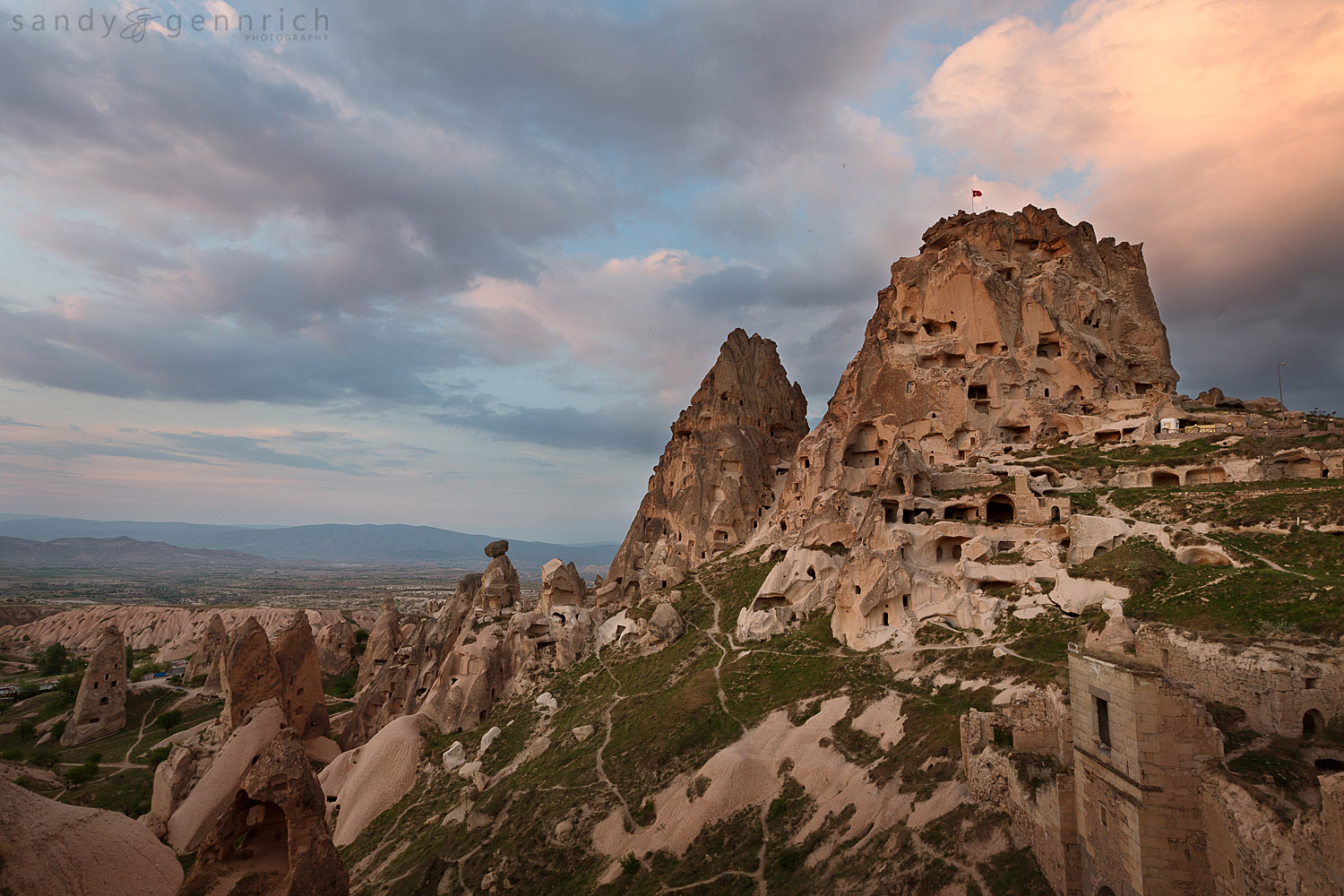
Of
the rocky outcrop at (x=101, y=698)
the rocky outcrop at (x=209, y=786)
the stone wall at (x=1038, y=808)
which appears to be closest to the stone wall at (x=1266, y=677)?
the stone wall at (x=1038, y=808)

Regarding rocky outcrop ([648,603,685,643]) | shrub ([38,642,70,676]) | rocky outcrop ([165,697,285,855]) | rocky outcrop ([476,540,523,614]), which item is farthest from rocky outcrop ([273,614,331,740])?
shrub ([38,642,70,676])

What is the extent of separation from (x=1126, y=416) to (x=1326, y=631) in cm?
4226

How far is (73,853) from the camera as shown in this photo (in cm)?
1297

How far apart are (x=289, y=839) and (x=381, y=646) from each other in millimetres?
52904

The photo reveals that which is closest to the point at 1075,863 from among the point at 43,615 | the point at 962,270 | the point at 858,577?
the point at 858,577

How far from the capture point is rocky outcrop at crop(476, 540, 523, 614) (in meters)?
56.7

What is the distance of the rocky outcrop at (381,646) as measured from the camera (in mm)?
64562

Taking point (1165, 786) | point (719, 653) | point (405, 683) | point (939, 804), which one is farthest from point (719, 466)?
point (1165, 786)

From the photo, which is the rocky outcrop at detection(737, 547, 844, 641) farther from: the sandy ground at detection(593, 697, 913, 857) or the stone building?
the stone building

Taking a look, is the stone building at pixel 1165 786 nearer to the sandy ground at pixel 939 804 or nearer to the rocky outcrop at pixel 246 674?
the sandy ground at pixel 939 804

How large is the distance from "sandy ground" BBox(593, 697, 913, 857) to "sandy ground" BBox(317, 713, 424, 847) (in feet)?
61.2

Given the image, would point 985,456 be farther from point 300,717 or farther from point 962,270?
point 300,717

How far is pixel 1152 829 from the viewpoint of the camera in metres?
14.3

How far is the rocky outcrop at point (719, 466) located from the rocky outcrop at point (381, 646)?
860 inches
